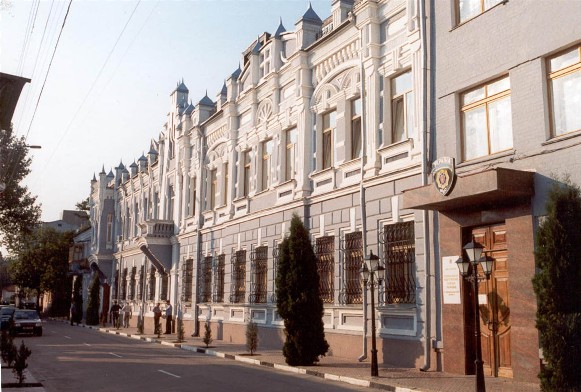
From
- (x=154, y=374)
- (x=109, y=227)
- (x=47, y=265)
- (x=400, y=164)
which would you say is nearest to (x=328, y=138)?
(x=400, y=164)

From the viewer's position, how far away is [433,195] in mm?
13914

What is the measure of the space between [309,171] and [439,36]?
23.4 ft

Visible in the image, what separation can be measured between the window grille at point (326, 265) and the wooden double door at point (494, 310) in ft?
19.2

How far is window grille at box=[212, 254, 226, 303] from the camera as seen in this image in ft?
90.0

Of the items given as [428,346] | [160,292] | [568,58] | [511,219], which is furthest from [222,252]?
[568,58]

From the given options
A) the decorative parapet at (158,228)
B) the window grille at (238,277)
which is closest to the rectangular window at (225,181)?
the window grille at (238,277)

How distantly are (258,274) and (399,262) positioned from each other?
899cm

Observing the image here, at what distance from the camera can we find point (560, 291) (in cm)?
1040

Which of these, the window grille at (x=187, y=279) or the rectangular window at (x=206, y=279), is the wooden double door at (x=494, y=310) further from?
the window grille at (x=187, y=279)

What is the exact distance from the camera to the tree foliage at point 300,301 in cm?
1658

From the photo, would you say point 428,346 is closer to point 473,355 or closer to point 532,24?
point 473,355

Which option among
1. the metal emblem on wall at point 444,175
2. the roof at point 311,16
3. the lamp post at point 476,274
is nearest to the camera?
the lamp post at point 476,274

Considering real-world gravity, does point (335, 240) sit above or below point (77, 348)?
above

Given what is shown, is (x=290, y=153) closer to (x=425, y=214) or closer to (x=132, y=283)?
(x=425, y=214)
